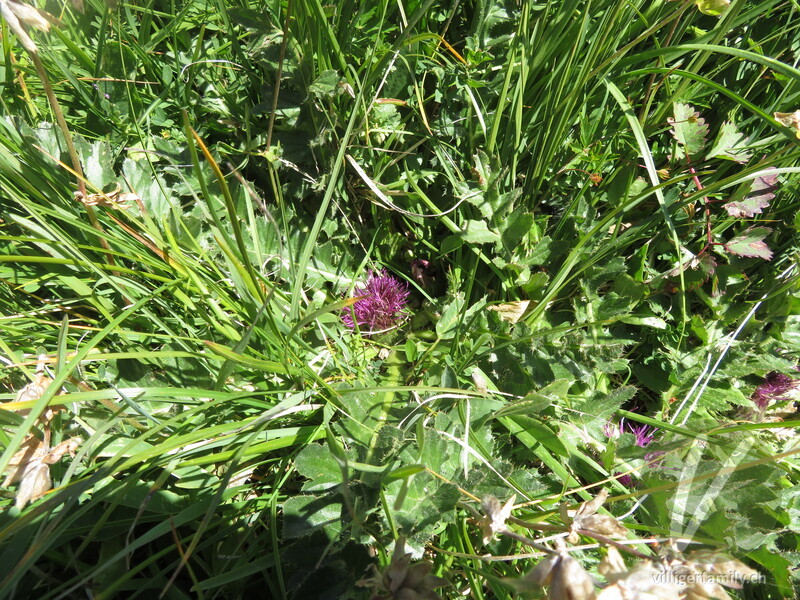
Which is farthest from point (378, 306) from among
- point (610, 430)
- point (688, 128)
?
point (688, 128)

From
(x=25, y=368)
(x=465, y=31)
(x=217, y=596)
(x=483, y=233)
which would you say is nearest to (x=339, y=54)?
(x=465, y=31)

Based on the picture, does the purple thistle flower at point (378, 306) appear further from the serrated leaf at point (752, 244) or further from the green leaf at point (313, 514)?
the serrated leaf at point (752, 244)

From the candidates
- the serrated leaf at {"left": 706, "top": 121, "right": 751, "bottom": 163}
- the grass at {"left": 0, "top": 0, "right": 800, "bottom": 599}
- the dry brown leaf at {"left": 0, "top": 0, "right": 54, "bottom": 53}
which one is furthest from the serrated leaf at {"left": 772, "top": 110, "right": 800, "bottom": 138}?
the dry brown leaf at {"left": 0, "top": 0, "right": 54, "bottom": 53}

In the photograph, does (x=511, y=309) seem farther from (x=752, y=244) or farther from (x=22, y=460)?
(x=22, y=460)

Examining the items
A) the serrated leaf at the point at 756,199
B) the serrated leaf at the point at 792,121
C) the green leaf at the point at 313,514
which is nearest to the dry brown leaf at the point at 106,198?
the green leaf at the point at 313,514

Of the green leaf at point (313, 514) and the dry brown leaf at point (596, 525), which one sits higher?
the dry brown leaf at point (596, 525)

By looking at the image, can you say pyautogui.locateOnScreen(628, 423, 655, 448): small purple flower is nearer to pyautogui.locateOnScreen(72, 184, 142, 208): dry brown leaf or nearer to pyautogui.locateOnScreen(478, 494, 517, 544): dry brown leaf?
pyautogui.locateOnScreen(478, 494, 517, 544): dry brown leaf

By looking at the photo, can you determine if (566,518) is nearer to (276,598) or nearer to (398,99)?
(276,598)
